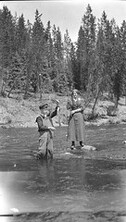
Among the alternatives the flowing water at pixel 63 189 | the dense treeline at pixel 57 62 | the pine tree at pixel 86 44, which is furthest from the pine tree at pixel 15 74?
the flowing water at pixel 63 189

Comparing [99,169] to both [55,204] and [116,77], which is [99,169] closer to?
[55,204]

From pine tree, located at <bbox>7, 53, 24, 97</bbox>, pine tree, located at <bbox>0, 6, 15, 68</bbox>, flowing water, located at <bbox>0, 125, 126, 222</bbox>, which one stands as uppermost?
pine tree, located at <bbox>0, 6, 15, 68</bbox>

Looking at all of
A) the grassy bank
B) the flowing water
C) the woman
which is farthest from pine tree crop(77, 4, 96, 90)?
the flowing water

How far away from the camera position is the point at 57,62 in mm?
86750

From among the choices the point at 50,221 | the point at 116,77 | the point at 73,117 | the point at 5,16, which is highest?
the point at 5,16

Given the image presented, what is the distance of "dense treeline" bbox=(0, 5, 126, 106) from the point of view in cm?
5728

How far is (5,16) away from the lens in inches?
2692

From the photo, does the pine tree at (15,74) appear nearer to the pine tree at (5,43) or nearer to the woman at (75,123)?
the pine tree at (5,43)

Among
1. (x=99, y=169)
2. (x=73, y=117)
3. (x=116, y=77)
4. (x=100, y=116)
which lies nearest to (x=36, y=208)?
(x=99, y=169)

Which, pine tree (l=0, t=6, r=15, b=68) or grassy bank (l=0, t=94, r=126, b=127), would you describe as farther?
pine tree (l=0, t=6, r=15, b=68)

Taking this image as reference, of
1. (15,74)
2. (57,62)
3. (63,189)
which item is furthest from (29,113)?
(63,189)

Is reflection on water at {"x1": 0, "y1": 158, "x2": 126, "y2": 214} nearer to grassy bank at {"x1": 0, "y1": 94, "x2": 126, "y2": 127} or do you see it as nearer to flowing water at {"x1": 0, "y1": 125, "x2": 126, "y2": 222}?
flowing water at {"x1": 0, "y1": 125, "x2": 126, "y2": 222}

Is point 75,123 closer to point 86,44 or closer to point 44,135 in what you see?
point 44,135

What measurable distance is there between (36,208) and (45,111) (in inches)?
198
